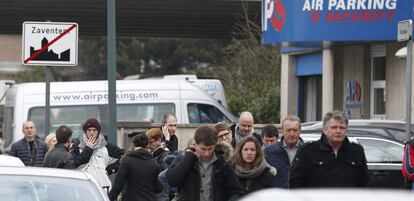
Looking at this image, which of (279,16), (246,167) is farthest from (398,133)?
(246,167)

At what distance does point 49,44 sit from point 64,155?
156 centimetres

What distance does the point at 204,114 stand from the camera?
23766 mm

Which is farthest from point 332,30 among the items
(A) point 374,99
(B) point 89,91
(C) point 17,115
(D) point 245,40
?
(D) point 245,40

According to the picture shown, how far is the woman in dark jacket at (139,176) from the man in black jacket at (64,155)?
1.41m

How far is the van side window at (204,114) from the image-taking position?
2366cm

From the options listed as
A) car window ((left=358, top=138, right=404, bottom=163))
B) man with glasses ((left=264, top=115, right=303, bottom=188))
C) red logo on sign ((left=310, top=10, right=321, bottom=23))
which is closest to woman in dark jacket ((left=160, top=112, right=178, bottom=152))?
car window ((left=358, top=138, right=404, bottom=163))

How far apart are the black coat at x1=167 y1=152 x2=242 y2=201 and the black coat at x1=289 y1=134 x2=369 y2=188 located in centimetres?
54

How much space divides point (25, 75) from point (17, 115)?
50.7m

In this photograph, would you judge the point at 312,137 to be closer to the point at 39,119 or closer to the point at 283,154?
the point at 283,154

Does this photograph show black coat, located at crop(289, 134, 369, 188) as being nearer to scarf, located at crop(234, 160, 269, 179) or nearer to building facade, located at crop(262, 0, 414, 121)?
scarf, located at crop(234, 160, 269, 179)

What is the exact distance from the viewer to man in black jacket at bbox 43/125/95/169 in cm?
1334

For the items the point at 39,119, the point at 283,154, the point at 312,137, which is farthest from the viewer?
the point at 39,119

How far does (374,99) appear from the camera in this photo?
27.3 metres

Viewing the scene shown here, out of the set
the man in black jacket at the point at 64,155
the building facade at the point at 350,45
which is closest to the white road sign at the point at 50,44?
the man in black jacket at the point at 64,155
